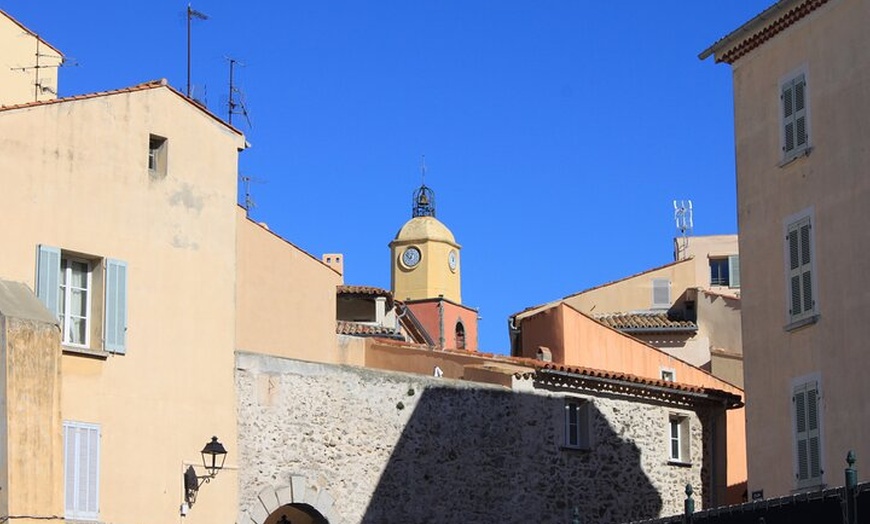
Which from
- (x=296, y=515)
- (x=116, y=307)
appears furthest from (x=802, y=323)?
(x=116, y=307)

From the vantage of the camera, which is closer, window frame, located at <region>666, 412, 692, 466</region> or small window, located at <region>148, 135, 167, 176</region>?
small window, located at <region>148, 135, 167, 176</region>

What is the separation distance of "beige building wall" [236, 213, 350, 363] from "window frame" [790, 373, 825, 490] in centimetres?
1115

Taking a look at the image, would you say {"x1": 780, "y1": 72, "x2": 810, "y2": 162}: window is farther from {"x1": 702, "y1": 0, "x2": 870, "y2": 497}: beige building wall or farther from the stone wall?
the stone wall

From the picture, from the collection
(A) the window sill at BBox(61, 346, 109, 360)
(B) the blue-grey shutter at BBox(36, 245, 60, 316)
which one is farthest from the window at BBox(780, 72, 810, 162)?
(B) the blue-grey shutter at BBox(36, 245, 60, 316)

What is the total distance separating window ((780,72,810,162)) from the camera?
78.5 ft

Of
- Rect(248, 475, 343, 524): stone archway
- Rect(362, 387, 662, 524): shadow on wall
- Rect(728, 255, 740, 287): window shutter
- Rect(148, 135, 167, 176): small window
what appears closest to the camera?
Rect(148, 135, 167, 176): small window

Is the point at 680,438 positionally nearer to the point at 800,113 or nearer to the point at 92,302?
the point at 800,113

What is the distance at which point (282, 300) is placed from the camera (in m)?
32.4

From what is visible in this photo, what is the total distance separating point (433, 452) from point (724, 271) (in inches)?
957

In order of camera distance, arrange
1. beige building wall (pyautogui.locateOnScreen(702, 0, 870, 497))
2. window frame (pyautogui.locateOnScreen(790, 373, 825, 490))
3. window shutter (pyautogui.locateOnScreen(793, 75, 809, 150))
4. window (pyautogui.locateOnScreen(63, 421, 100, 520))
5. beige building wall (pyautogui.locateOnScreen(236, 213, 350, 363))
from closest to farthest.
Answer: beige building wall (pyautogui.locateOnScreen(702, 0, 870, 497)), window frame (pyautogui.locateOnScreen(790, 373, 825, 490)), window (pyautogui.locateOnScreen(63, 421, 100, 520)), window shutter (pyautogui.locateOnScreen(793, 75, 809, 150)), beige building wall (pyautogui.locateOnScreen(236, 213, 350, 363))

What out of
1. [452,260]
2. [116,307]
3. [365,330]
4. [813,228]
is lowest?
[116,307]

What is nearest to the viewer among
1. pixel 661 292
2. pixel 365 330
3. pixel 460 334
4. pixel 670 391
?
pixel 670 391

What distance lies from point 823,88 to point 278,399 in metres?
10.0

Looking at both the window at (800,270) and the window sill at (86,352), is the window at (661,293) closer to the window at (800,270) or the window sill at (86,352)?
the window at (800,270)
